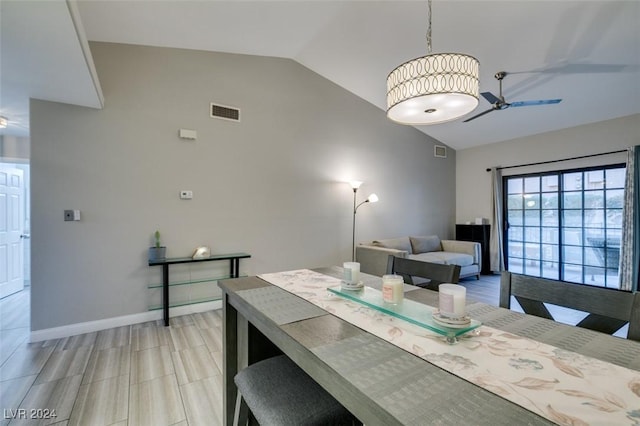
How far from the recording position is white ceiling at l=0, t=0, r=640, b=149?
2.29 meters

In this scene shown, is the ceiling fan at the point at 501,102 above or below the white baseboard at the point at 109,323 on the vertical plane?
above

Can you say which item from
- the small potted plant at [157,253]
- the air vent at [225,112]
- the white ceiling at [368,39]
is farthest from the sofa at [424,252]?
the small potted plant at [157,253]

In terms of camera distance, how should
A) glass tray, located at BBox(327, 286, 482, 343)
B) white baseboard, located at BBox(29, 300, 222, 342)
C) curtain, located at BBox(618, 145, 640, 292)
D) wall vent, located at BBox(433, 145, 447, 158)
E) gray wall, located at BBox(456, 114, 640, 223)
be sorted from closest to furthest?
glass tray, located at BBox(327, 286, 482, 343), white baseboard, located at BBox(29, 300, 222, 342), curtain, located at BBox(618, 145, 640, 292), gray wall, located at BBox(456, 114, 640, 223), wall vent, located at BBox(433, 145, 447, 158)

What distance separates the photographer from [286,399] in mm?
1091

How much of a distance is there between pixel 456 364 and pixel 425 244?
Answer: 494cm

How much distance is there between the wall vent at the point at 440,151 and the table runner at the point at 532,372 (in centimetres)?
562

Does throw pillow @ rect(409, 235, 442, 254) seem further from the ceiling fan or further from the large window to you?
the ceiling fan

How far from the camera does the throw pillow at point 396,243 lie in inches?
194

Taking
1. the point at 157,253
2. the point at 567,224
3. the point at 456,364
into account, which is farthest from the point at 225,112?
the point at 567,224

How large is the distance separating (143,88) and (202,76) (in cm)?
69

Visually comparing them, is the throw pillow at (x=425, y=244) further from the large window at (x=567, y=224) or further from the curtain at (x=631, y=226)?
the curtain at (x=631, y=226)

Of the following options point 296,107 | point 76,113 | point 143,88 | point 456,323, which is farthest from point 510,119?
point 76,113

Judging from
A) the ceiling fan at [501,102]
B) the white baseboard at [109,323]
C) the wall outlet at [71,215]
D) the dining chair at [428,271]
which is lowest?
the white baseboard at [109,323]

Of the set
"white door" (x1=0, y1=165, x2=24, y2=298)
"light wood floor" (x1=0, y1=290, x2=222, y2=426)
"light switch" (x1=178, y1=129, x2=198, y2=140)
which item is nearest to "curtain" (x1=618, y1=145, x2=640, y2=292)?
"light wood floor" (x1=0, y1=290, x2=222, y2=426)
